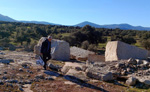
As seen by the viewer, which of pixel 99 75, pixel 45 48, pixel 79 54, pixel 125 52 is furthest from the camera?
pixel 79 54

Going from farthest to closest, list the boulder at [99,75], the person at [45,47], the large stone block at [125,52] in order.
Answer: the large stone block at [125,52]
the person at [45,47]
the boulder at [99,75]

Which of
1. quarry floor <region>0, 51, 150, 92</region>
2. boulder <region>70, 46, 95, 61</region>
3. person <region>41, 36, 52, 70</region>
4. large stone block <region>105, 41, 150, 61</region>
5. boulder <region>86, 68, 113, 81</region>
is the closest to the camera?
quarry floor <region>0, 51, 150, 92</region>

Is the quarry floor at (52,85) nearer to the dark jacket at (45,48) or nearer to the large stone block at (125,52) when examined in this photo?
the dark jacket at (45,48)

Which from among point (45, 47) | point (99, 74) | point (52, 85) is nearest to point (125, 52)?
point (99, 74)

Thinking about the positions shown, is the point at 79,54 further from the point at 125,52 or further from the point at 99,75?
the point at 99,75

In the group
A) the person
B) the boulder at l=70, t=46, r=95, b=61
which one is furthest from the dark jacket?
the boulder at l=70, t=46, r=95, b=61

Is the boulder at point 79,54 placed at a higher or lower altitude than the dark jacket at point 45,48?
lower

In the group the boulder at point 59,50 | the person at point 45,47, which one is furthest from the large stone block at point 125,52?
the person at point 45,47

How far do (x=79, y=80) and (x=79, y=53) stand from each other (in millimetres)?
9495

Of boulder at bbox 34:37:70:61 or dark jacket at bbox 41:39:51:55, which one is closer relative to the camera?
dark jacket at bbox 41:39:51:55

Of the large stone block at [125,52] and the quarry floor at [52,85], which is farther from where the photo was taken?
the large stone block at [125,52]

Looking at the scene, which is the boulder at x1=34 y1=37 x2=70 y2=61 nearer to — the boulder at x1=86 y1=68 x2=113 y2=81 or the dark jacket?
the dark jacket

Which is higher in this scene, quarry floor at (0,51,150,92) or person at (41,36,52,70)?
person at (41,36,52,70)

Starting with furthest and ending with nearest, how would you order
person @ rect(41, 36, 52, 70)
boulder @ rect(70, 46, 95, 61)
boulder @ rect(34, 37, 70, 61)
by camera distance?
boulder @ rect(70, 46, 95, 61) < boulder @ rect(34, 37, 70, 61) < person @ rect(41, 36, 52, 70)
